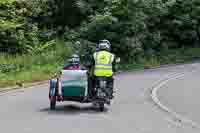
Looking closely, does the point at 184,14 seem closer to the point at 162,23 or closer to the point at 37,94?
the point at 162,23

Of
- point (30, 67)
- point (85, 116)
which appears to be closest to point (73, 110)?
point (85, 116)

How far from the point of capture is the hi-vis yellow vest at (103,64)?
1670 centimetres

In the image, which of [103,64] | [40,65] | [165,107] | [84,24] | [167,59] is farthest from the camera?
[167,59]

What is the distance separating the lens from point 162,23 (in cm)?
4875

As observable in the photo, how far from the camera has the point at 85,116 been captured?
50.6 feet

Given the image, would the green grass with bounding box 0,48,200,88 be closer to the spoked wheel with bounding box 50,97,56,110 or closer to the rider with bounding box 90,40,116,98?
the spoked wheel with bounding box 50,97,56,110

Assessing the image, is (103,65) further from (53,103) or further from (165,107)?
(165,107)

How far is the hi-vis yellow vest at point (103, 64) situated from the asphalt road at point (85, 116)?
1101mm

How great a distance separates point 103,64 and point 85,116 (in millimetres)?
1956

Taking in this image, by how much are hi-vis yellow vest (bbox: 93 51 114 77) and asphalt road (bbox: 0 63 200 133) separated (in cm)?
110

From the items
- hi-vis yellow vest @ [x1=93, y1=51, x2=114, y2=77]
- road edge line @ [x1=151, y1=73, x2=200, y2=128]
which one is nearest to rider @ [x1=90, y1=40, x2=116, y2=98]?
hi-vis yellow vest @ [x1=93, y1=51, x2=114, y2=77]

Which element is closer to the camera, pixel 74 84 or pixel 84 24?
pixel 74 84

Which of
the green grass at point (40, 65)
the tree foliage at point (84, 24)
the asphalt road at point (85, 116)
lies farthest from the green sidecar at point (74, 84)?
the tree foliage at point (84, 24)

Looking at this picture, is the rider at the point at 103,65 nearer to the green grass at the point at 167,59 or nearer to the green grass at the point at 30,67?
the green grass at the point at 30,67
